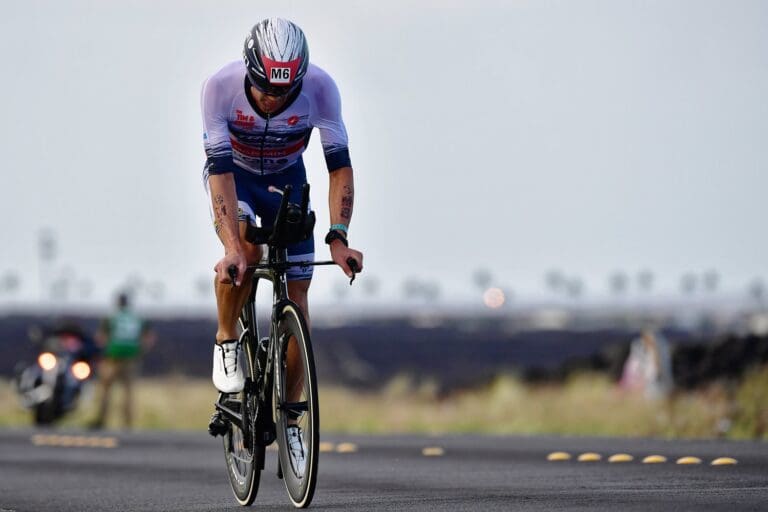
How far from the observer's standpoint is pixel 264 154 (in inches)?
308

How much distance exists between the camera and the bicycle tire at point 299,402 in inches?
272

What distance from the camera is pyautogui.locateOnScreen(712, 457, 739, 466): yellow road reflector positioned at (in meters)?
10.1

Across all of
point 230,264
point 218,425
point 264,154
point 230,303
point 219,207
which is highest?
point 264,154

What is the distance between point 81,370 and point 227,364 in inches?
551

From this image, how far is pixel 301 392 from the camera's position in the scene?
294 inches

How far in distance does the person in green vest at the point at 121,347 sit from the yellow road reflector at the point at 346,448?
7.04 meters

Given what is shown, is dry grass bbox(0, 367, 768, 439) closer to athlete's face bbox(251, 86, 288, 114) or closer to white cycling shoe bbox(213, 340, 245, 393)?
white cycling shoe bbox(213, 340, 245, 393)

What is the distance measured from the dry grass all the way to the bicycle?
9751 millimetres

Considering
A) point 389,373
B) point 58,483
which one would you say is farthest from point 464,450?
point 389,373

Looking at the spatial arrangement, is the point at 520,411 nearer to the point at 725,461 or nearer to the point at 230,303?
the point at 725,461

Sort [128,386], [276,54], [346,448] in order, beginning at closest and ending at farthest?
[276,54], [346,448], [128,386]

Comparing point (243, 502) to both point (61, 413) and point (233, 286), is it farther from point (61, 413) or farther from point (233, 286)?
point (61, 413)

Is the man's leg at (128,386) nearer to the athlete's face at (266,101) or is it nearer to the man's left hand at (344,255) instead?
the athlete's face at (266,101)

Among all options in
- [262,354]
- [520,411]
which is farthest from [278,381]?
[520,411]
